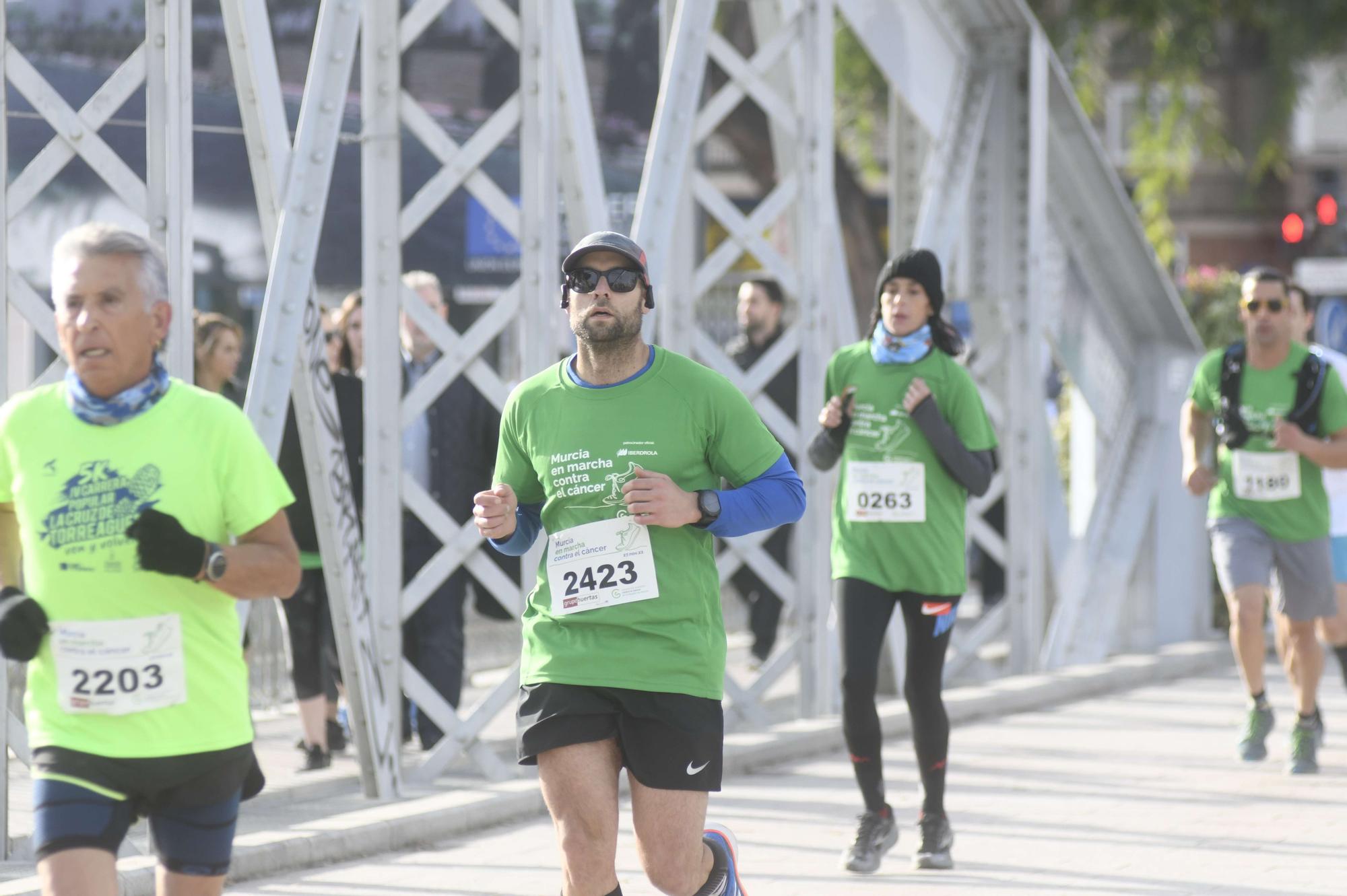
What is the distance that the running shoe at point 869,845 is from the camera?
22.4 feet

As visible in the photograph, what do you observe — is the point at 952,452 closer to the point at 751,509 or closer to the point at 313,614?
the point at 751,509

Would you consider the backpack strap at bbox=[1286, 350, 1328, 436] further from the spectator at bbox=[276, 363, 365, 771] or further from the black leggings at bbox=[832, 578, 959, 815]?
the spectator at bbox=[276, 363, 365, 771]

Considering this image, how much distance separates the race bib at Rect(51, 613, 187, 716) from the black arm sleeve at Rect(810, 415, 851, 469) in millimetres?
3635

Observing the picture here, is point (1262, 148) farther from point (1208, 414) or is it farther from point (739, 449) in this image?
point (739, 449)

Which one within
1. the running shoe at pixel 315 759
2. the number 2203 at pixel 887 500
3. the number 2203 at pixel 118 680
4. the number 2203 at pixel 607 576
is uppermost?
the number 2203 at pixel 887 500

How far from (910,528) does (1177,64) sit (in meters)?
12.4

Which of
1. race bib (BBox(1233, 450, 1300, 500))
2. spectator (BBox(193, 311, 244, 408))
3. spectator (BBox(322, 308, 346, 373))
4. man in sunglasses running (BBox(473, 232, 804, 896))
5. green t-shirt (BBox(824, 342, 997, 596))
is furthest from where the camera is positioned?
spectator (BBox(322, 308, 346, 373))

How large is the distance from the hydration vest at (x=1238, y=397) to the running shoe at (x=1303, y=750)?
1221 millimetres

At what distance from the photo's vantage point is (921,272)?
711cm

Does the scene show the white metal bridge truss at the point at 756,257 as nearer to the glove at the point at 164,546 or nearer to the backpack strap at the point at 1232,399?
the backpack strap at the point at 1232,399

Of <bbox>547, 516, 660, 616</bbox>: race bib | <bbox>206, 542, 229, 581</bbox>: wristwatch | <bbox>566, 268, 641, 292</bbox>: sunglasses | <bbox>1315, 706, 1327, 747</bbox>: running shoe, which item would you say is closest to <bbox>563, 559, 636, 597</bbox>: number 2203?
<bbox>547, 516, 660, 616</bbox>: race bib

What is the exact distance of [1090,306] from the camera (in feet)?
43.2

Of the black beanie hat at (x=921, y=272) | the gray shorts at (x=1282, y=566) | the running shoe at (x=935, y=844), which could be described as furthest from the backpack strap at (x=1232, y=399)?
the running shoe at (x=935, y=844)

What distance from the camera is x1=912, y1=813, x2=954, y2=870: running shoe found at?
6910 mm
